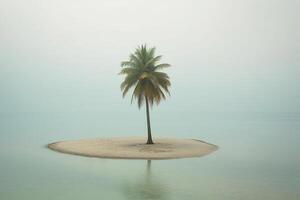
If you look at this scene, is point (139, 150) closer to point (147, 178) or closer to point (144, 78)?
point (144, 78)

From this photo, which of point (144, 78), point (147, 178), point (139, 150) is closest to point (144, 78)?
point (144, 78)

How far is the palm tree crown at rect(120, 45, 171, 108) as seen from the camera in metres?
49.2

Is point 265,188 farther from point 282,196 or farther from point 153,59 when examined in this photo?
point 153,59

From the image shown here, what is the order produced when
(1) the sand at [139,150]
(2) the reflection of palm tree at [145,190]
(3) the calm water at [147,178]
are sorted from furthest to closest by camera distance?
(1) the sand at [139,150] → (3) the calm water at [147,178] → (2) the reflection of palm tree at [145,190]

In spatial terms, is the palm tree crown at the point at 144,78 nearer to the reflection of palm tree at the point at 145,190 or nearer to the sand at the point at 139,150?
the sand at the point at 139,150

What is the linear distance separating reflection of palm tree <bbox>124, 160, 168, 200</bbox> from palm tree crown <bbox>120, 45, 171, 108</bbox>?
18.3 metres

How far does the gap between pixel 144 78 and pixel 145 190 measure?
76.4ft

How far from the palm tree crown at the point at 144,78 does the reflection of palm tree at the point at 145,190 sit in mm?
18315

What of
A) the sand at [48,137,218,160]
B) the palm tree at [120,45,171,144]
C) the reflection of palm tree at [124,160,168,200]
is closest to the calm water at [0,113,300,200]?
the reflection of palm tree at [124,160,168,200]

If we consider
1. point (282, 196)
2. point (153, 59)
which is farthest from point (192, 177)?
point (153, 59)

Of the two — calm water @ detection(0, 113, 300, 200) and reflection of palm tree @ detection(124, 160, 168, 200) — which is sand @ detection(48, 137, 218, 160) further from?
reflection of palm tree @ detection(124, 160, 168, 200)

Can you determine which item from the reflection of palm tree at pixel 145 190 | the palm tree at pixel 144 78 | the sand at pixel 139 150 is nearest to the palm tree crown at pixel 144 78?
the palm tree at pixel 144 78

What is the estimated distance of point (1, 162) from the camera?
41.8 m

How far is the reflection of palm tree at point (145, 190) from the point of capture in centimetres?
2588
